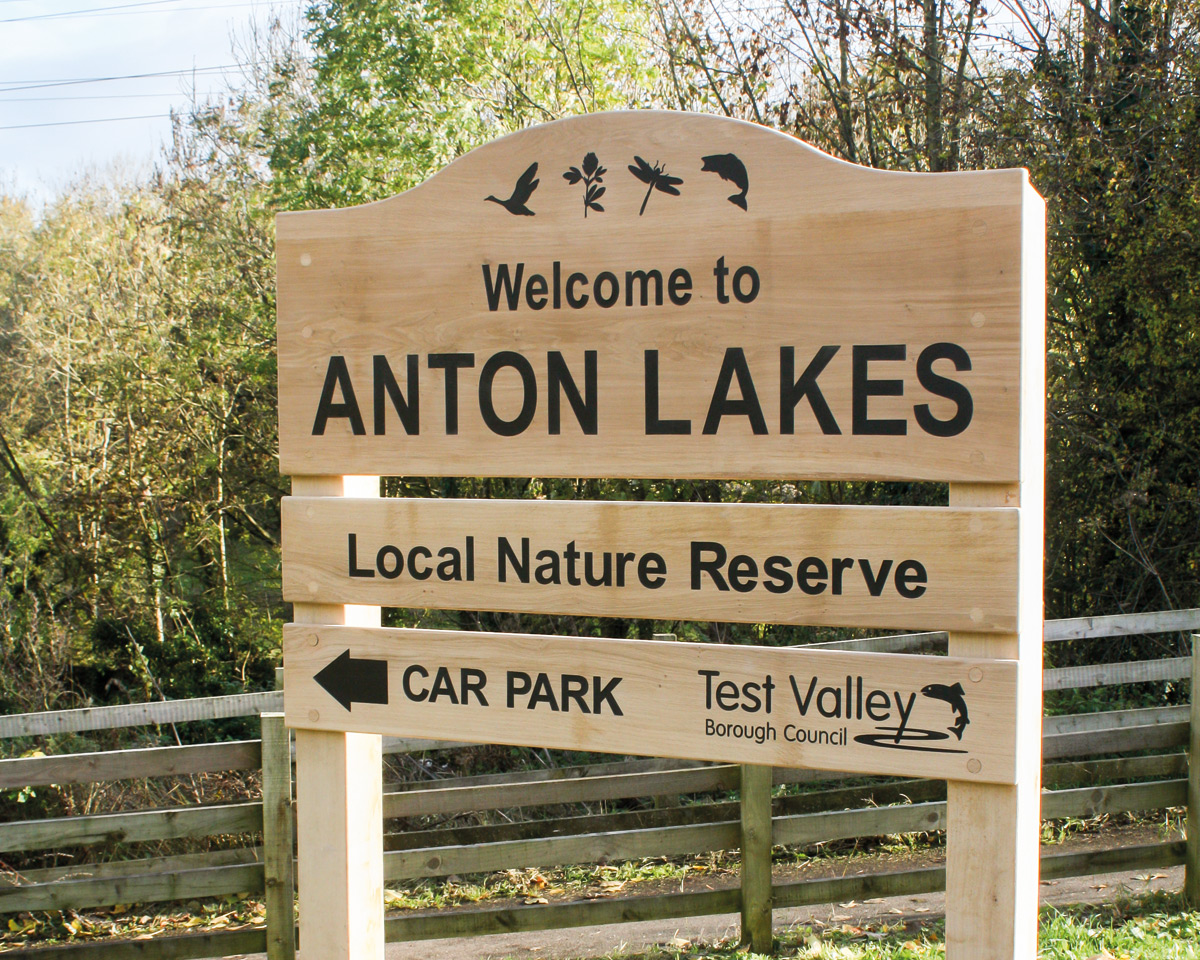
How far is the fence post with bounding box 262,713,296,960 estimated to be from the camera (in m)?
4.20

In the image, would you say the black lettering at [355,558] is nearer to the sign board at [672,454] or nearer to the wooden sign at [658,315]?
the sign board at [672,454]

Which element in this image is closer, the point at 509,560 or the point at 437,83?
the point at 509,560

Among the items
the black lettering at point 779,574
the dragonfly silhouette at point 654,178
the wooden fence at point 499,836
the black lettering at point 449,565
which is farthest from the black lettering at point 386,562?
the wooden fence at point 499,836

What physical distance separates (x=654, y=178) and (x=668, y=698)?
1.24 meters

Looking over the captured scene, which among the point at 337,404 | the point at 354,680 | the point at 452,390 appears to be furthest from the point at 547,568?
the point at 337,404

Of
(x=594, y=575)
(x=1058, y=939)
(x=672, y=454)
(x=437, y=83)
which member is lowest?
(x=1058, y=939)

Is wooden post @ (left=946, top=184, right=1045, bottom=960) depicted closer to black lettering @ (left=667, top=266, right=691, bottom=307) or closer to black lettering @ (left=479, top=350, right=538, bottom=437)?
black lettering @ (left=667, top=266, right=691, bottom=307)

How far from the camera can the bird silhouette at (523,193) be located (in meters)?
2.57

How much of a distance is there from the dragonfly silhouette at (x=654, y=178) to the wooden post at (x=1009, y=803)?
78cm

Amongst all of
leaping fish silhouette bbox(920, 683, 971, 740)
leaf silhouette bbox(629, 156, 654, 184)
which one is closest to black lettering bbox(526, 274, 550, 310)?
leaf silhouette bbox(629, 156, 654, 184)

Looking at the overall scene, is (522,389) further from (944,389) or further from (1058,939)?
(1058,939)

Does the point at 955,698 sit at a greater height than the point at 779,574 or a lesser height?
lesser

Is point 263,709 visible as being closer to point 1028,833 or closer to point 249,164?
point 1028,833

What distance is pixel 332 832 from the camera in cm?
276
